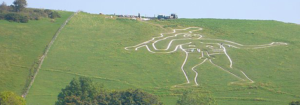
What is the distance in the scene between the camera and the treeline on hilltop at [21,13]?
10156cm

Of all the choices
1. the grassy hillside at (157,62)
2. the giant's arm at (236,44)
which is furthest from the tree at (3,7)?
the giant's arm at (236,44)

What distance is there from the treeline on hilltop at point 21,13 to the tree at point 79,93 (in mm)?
37219

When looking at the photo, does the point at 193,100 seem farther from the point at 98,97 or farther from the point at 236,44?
the point at 236,44

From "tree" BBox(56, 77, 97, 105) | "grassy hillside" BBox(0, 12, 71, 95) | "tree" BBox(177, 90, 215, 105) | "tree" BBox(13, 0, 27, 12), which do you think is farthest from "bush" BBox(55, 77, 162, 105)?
"tree" BBox(13, 0, 27, 12)

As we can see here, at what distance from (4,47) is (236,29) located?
35609 millimetres

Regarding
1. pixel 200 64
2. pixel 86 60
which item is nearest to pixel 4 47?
pixel 86 60

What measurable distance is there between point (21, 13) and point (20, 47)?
16.5 metres

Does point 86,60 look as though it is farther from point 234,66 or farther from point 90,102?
point 90,102

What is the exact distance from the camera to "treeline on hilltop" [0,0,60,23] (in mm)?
101562

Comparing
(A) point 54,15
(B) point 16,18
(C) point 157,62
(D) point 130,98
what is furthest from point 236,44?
(D) point 130,98

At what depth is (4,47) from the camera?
87.8m

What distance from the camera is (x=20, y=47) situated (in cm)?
8856

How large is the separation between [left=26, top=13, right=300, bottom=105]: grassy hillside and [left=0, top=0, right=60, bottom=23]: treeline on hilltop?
4.55 meters

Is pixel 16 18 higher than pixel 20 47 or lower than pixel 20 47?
higher
